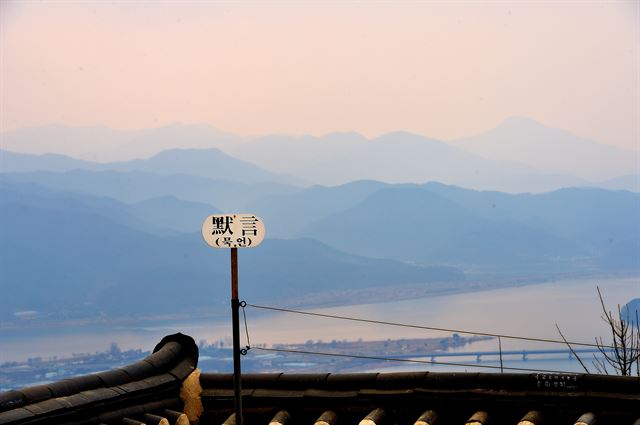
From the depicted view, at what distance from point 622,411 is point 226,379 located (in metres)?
2.51

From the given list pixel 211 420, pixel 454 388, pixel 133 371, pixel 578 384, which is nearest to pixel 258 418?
pixel 211 420

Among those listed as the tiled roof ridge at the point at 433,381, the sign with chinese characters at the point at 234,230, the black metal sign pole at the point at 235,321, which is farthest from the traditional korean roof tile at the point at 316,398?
the sign with chinese characters at the point at 234,230

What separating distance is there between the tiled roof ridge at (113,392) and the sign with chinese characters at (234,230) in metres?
1.16

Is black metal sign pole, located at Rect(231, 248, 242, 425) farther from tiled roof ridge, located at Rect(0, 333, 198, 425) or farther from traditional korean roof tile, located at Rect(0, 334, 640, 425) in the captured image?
tiled roof ridge, located at Rect(0, 333, 198, 425)

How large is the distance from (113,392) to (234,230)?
129 centimetres

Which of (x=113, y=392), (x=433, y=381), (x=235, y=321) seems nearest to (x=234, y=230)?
(x=235, y=321)

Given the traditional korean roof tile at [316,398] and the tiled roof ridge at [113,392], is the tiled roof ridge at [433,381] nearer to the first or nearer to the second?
the traditional korean roof tile at [316,398]

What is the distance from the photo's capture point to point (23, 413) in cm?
601

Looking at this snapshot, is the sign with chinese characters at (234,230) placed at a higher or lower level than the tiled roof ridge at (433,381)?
higher

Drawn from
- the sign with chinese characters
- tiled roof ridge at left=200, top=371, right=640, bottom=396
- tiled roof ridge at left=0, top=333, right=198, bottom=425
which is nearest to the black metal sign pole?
the sign with chinese characters

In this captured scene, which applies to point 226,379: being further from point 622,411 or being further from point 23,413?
point 622,411

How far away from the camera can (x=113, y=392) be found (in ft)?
22.1

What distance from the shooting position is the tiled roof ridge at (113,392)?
241 inches

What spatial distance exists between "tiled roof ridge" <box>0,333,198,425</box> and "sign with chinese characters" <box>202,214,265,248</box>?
116 cm
